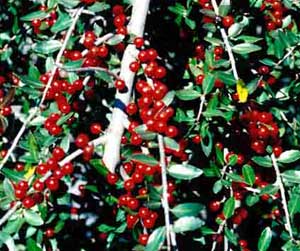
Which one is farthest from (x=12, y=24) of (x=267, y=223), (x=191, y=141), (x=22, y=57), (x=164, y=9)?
(x=267, y=223)

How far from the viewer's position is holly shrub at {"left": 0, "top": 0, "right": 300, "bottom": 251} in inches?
49.3

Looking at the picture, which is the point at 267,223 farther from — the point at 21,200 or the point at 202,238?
the point at 21,200

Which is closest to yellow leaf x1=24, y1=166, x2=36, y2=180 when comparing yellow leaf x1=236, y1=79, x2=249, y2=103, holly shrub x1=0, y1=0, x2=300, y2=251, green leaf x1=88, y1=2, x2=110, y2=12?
holly shrub x1=0, y1=0, x2=300, y2=251

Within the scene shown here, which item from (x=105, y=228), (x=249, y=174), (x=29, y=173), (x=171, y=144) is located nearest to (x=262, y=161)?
(x=249, y=174)

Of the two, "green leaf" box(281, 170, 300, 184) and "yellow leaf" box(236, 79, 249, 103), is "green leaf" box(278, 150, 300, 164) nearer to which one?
"green leaf" box(281, 170, 300, 184)

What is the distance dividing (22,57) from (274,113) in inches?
32.8

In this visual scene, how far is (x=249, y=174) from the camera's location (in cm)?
133

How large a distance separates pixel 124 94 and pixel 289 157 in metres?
0.38

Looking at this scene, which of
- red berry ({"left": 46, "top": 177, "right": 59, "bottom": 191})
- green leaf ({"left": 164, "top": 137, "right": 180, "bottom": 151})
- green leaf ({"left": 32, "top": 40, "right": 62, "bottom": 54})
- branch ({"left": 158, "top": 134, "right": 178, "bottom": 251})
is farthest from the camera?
green leaf ({"left": 32, "top": 40, "right": 62, "bottom": 54})

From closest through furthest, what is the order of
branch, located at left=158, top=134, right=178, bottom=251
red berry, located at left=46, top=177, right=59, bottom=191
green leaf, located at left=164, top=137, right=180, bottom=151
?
branch, located at left=158, top=134, right=178, bottom=251
green leaf, located at left=164, top=137, right=180, bottom=151
red berry, located at left=46, top=177, right=59, bottom=191

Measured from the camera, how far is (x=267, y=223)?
186 cm

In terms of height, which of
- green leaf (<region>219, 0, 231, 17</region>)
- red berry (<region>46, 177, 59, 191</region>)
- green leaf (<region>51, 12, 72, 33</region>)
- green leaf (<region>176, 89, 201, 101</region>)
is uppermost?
green leaf (<region>219, 0, 231, 17</region>)

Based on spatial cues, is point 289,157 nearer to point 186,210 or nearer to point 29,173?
point 186,210

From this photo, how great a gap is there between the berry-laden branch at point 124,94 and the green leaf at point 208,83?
0.16m
